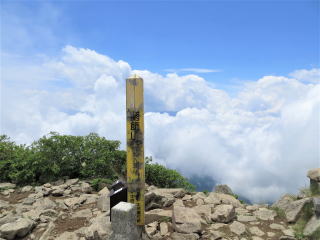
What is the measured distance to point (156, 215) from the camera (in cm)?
805

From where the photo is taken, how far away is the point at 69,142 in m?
12.9

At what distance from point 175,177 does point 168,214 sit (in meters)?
5.60

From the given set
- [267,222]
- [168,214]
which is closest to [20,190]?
[168,214]

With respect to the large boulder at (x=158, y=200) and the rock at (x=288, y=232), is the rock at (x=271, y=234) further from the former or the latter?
the large boulder at (x=158, y=200)

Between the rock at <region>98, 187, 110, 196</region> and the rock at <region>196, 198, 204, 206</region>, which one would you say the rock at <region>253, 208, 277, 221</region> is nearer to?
the rock at <region>196, 198, 204, 206</region>

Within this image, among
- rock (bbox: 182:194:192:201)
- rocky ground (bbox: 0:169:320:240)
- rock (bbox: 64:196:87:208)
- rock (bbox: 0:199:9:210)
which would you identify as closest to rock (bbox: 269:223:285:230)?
rocky ground (bbox: 0:169:320:240)

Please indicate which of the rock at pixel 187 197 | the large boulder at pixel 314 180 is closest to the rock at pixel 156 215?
the rock at pixel 187 197

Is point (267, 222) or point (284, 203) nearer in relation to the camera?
point (267, 222)

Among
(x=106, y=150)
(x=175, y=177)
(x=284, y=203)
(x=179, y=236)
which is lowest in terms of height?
(x=179, y=236)

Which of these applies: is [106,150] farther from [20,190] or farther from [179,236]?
[179,236]

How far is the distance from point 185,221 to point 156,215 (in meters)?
1.02

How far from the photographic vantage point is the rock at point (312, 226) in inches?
290

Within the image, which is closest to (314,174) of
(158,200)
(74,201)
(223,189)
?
(223,189)

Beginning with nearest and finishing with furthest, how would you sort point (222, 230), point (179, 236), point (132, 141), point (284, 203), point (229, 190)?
point (132, 141), point (179, 236), point (222, 230), point (284, 203), point (229, 190)
